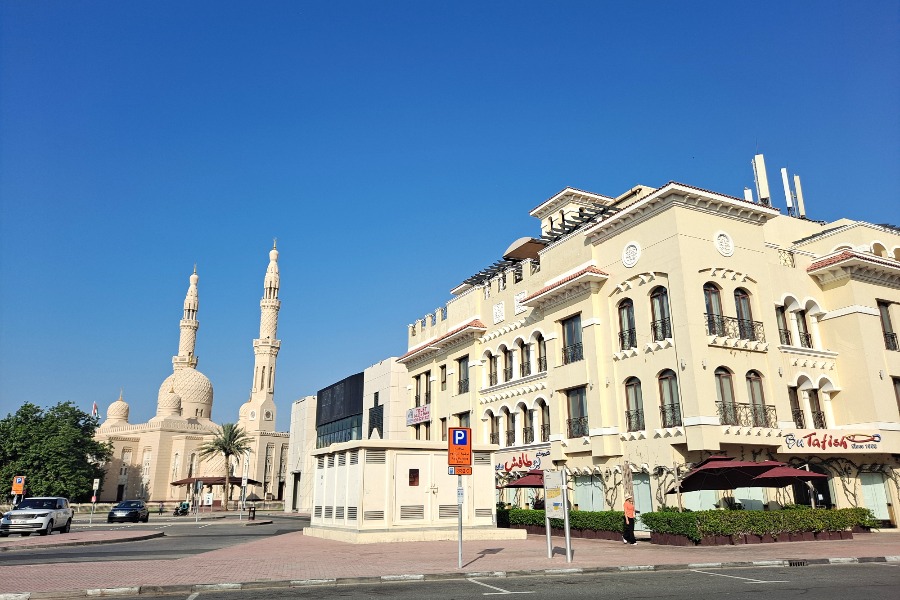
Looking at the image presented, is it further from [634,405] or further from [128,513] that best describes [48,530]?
[634,405]

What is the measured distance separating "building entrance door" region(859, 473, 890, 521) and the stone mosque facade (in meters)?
70.8

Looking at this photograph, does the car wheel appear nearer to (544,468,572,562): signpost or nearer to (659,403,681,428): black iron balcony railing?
(544,468,572,562): signpost

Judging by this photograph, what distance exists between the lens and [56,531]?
30.6m

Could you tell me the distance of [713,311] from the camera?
82.1ft

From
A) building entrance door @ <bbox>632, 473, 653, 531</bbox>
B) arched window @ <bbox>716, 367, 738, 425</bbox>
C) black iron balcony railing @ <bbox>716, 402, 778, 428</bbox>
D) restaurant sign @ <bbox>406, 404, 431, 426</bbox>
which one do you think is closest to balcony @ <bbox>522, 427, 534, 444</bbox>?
building entrance door @ <bbox>632, 473, 653, 531</bbox>

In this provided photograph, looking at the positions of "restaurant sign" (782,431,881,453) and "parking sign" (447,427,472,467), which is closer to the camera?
"parking sign" (447,427,472,467)

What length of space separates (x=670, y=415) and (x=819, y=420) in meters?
8.34

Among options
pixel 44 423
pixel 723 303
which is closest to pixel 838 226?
pixel 723 303

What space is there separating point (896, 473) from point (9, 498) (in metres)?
71.1

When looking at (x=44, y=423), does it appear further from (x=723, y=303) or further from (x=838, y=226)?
(x=838, y=226)

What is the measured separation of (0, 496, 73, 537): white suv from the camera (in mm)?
26188

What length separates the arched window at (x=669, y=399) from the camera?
24.0 meters

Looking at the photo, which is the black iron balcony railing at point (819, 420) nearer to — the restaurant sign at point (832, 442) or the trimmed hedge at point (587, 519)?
the restaurant sign at point (832, 442)

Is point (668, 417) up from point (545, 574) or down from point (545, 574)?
up
